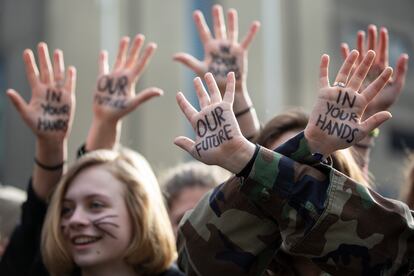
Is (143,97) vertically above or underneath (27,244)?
above

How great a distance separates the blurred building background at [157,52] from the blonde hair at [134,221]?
9.24 meters

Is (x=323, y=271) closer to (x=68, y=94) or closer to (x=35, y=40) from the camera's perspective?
(x=68, y=94)

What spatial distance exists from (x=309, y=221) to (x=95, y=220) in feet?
3.49

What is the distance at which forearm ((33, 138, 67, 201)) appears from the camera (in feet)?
9.80

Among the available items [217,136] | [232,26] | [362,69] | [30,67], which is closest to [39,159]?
[30,67]

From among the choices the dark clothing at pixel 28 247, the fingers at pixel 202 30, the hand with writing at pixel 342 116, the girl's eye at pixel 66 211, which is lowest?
the dark clothing at pixel 28 247

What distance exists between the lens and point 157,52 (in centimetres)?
1417

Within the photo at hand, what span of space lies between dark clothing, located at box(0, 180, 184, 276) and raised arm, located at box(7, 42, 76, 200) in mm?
49

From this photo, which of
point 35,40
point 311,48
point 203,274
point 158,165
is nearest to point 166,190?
point 203,274

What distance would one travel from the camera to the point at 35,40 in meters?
13.3

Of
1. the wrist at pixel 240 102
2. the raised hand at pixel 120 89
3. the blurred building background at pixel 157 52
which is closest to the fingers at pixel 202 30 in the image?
the raised hand at pixel 120 89

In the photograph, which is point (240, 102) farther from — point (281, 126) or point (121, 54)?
point (121, 54)

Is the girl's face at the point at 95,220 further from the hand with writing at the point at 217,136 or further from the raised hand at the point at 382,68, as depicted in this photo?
the raised hand at the point at 382,68

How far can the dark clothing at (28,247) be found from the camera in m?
2.90
